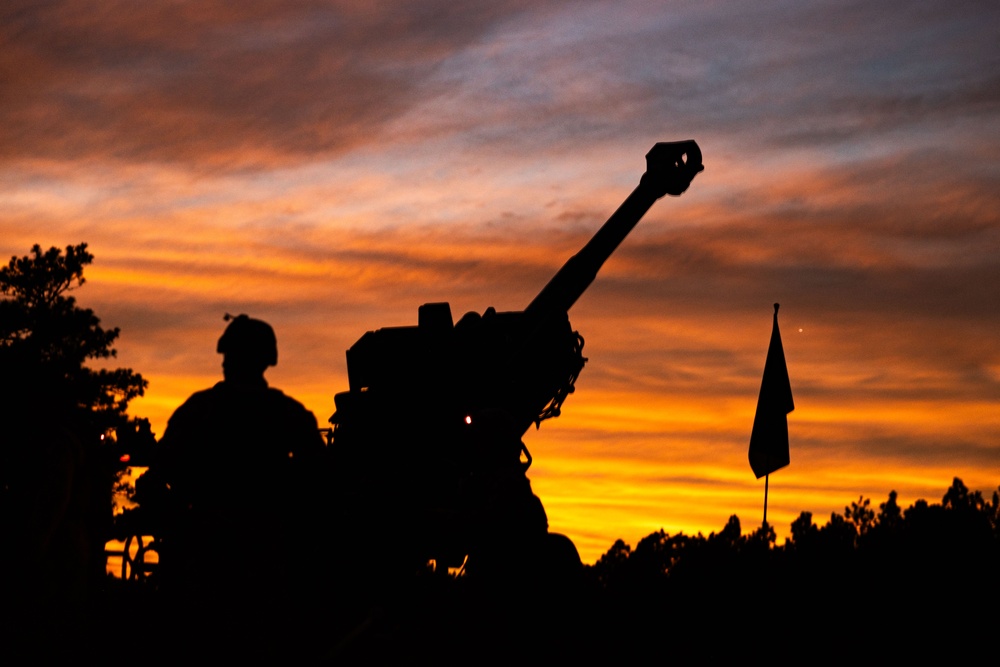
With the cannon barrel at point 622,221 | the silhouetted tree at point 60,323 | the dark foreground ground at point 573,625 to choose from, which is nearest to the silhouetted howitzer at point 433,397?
the cannon barrel at point 622,221

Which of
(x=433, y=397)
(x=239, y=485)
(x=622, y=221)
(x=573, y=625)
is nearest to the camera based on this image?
(x=239, y=485)

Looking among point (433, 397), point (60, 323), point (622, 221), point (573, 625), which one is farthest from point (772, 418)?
point (60, 323)

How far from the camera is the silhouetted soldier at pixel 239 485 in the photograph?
664cm

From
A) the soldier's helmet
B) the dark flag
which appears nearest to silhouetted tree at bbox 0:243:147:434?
the dark flag

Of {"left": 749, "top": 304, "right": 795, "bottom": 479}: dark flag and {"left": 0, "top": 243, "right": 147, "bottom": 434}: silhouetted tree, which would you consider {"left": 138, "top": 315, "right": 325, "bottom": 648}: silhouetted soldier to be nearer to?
{"left": 749, "top": 304, "right": 795, "bottom": 479}: dark flag

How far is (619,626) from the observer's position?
1022 cm

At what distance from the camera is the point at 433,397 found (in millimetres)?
13547

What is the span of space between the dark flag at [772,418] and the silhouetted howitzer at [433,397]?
14.3ft

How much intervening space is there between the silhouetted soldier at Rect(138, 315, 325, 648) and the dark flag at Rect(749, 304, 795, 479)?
44.3 feet

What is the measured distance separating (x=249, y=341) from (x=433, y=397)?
680 cm

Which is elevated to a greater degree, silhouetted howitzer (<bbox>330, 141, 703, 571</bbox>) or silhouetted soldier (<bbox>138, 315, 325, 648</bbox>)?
silhouetted howitzer (<bbox>330, 141, 703, 571</bbox>)

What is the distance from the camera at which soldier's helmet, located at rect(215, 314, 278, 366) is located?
22.3 feet

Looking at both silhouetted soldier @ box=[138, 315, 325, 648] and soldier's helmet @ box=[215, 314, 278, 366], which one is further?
soldier's helmet @ box=[215, 314, 278, 366]

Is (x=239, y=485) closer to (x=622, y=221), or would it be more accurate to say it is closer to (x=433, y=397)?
(x=433, y=397)
